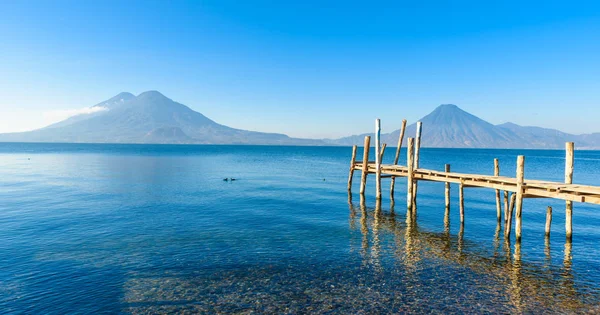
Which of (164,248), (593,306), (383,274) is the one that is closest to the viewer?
(593,306)

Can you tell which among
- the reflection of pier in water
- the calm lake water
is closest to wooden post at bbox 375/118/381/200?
the calm lake water

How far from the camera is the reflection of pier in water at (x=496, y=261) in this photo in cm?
1245

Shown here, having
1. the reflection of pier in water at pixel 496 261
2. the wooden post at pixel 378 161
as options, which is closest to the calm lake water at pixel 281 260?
the reflection of pier in water at pixel 496 261

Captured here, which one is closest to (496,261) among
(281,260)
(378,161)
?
(281,260)

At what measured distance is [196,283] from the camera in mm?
13211

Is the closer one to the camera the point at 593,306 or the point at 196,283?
the point at 593,306

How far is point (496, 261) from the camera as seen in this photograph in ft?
53.8

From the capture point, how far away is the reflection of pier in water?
1245 centimetres

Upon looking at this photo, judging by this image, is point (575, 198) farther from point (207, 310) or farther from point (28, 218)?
point (28, 218)

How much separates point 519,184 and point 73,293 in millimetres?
22335

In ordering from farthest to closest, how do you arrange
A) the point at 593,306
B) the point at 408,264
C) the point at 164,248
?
1. the point at 164,248
2. the point at 408,264
3. the point at 593,306

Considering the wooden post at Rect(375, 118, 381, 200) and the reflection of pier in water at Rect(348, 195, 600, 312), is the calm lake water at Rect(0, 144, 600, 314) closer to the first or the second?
the reflection of pier in water at Rect(348, 195, 600, 312)

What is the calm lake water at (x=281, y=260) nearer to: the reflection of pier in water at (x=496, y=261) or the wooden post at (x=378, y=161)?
the reflection of pier in water at (x=496, y=261)

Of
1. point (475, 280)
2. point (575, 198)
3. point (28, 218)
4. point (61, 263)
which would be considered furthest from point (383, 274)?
point (28, 218)
